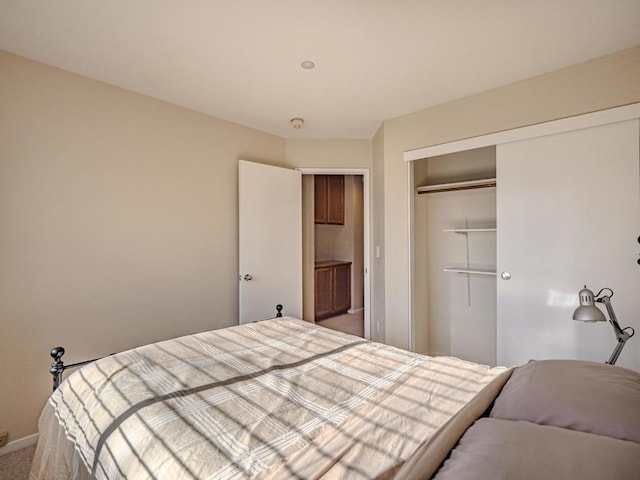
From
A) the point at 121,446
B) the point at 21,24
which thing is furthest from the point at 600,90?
the point at 21,24

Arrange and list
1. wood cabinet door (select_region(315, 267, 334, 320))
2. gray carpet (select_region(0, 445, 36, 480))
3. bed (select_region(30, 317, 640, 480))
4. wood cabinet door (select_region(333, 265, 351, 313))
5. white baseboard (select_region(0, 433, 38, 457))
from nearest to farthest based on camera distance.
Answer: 1. bed (select_region(30, 317, 640, 480))
2. gray carpet (select_region(0, 445, 36, 480))
3. white baseboard (select_region(0, 433, 38, 457))
4. wood cabinet door (select_region(315, 267, 334, 320))
5. wood cabinet door (select_region(333, 265, 351, 313))

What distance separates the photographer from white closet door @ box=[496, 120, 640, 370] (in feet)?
6.65

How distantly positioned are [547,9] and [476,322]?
2525mm

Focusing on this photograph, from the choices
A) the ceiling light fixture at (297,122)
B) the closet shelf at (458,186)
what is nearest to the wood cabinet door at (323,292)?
the closet shelf at (458,186)

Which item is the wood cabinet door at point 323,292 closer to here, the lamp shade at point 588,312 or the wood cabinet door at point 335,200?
the wood cabinet door at point 335,200

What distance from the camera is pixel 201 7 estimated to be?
1.61 m

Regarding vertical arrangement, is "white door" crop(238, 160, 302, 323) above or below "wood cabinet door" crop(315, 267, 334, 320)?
above

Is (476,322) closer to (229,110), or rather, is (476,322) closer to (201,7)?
(229,110)

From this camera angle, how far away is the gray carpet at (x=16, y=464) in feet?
5.93

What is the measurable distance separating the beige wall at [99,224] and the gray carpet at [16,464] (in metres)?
0.12

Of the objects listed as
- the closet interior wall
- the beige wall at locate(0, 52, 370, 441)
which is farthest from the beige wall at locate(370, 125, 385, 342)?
the beige wall at locate(0, 52, 370, 441)

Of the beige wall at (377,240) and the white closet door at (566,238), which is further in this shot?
the beige wall at (377,240)

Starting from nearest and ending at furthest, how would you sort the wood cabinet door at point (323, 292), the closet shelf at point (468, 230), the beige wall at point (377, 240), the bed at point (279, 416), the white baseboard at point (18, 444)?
the bed at point (279, 416), the white baseboard at point (18, 444), the closet shelf at point (468, 230), the beige wall at point (377, 240), the wood cabinet door at point (323, 292)

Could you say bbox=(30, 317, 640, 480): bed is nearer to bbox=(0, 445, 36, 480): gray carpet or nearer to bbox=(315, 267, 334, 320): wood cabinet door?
bbox=(0, 445, 36, 480): gray carpet
